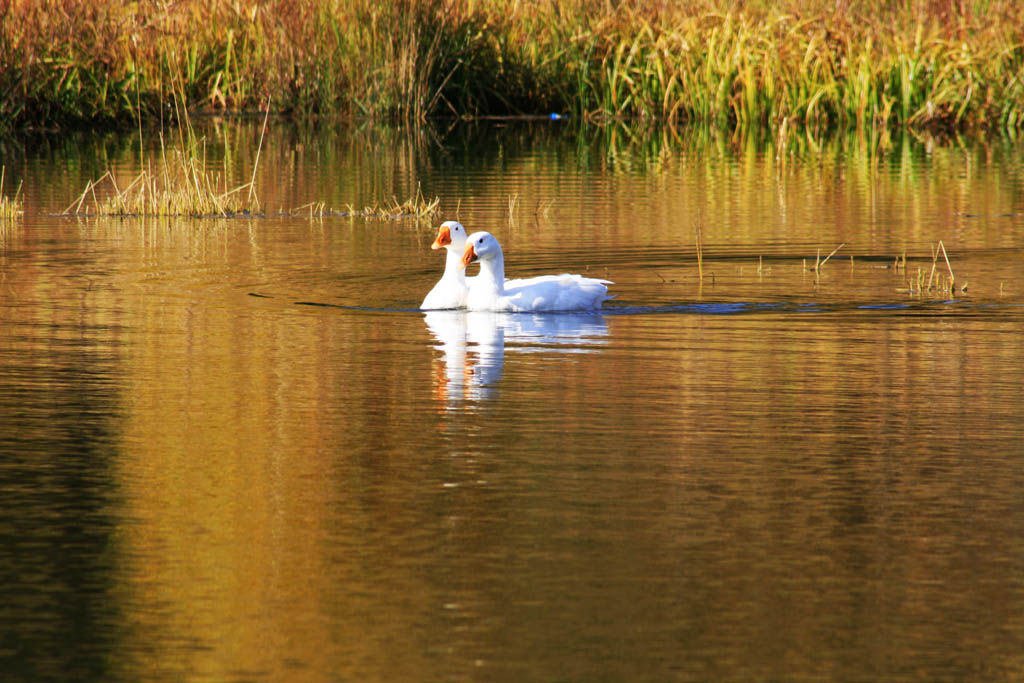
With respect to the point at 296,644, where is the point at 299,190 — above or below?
above

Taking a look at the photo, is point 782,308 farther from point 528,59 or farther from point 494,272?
point 528,59

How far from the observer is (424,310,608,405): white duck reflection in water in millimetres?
7736

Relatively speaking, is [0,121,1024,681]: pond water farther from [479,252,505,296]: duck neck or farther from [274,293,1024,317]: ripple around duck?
[479,252,505,296]: duck neck

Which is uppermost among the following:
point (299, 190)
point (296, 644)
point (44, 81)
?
point (44, 81)

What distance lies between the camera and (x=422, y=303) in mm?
10414

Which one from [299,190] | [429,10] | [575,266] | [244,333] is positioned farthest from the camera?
[429,10]

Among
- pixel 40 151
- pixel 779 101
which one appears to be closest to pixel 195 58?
pixel 40 151

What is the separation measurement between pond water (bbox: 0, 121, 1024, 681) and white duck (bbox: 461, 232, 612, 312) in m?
0.12

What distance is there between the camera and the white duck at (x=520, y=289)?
32.4ft

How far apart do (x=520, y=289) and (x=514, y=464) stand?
13.4 ft

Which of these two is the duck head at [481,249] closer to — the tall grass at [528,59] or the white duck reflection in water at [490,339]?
the white duck reflection in water at [490,339]

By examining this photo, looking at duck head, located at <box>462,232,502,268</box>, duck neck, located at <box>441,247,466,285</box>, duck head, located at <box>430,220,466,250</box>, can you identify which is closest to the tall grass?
duck head, located at <box>430,220,466,250</box>

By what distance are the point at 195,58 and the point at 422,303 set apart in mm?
16649

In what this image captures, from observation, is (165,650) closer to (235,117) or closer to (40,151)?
(40,151)
